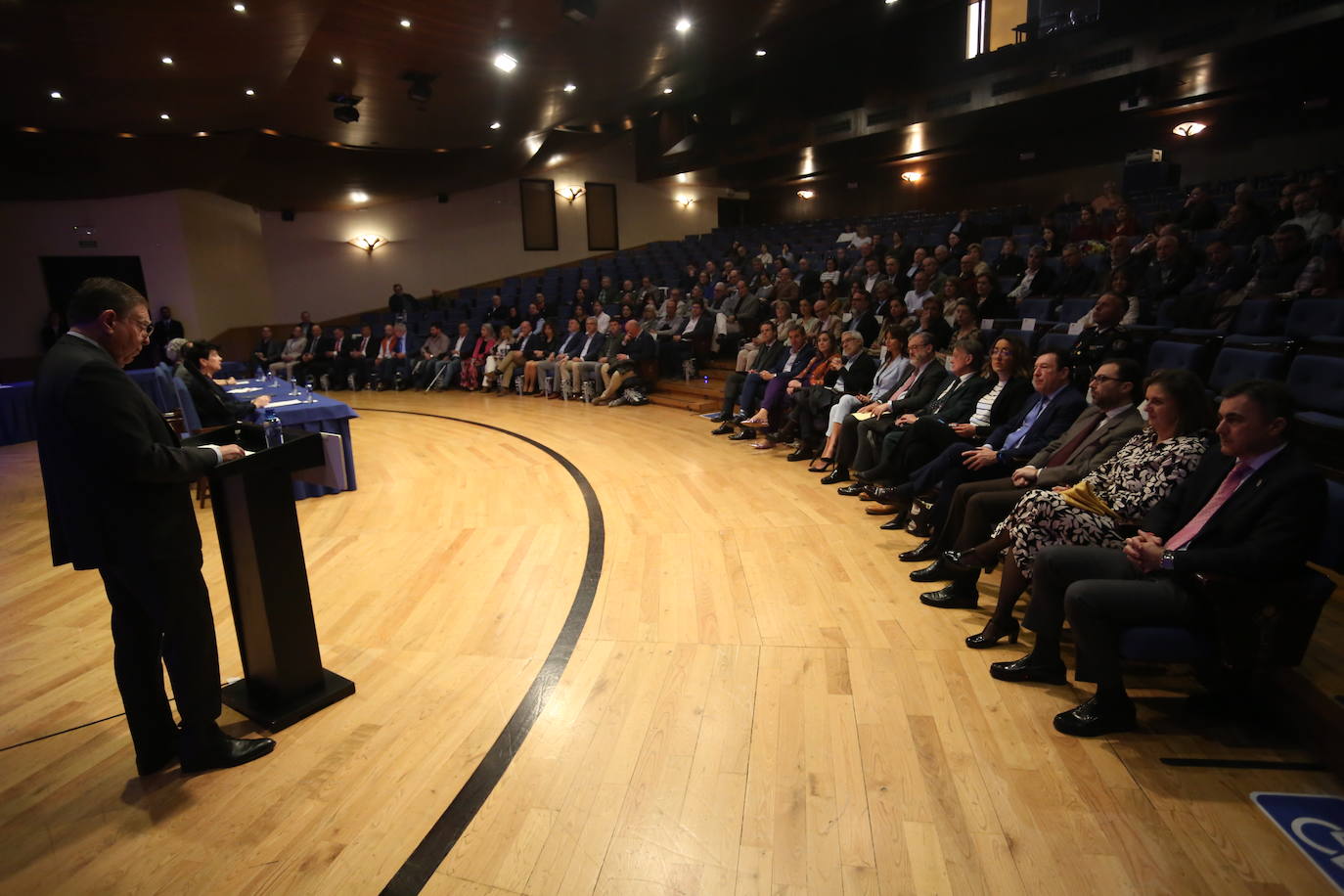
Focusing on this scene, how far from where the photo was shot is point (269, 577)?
6.50 feet

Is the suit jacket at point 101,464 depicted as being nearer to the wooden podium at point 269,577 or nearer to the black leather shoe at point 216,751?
the wooden podium at point 269,577

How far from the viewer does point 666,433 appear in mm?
6363

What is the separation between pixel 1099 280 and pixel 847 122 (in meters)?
7.23

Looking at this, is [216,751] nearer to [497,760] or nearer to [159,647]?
[159,647]

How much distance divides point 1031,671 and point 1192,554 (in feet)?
2.01

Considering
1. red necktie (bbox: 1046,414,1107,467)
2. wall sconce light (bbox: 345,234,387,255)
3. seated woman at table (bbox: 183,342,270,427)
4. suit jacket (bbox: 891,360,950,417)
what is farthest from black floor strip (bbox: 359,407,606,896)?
wall sconce light (bbox: 345,234,387,255)

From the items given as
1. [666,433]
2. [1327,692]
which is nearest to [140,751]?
[1327,692]

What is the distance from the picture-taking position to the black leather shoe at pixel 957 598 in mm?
2719

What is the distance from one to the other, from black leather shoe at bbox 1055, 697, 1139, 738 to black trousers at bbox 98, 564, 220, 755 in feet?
7.68

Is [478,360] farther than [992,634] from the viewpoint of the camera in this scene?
Yes

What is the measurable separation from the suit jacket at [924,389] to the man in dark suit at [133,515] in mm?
3597

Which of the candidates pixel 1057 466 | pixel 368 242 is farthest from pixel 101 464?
pixel 368 242

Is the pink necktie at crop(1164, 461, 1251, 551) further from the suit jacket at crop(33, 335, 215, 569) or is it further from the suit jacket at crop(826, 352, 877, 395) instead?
the suit jacket at crop(826, 352, 877, 395)

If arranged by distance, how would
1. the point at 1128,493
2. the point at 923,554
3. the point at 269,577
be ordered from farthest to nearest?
the point at 923,554 → the point at 1128,493 → the point at 269,577
